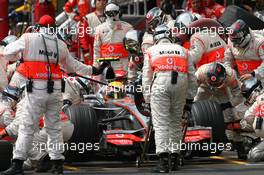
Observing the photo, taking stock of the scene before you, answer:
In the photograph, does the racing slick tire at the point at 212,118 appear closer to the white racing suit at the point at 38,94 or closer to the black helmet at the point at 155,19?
the white racing suit at the point at 38,94

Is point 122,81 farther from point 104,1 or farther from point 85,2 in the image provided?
point 85,2

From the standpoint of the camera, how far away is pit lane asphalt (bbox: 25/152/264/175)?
47.4 ft

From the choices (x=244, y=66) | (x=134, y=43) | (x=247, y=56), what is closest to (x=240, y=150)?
(x=244, y=66)

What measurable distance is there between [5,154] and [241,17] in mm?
7189

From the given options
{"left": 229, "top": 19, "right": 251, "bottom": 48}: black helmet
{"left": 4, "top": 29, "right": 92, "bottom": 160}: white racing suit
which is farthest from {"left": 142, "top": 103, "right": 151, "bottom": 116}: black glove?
{"left": 229, "top": 19, "right": 251, "bottom": 48}: black helmet

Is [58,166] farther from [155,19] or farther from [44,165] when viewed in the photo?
[155,19]

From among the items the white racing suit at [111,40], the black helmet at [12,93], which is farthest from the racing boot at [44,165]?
the white racing suit at [111,40]

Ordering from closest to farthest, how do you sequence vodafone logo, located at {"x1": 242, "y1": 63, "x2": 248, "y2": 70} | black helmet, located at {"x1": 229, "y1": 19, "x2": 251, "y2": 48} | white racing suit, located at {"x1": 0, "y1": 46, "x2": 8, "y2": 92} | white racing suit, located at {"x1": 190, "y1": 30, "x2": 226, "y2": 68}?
white racing suit, located at {"x1": 0, "y1": 46, "x2": 8, "y2": 92} → black helmet, located at {"x1": 229, "y1": 19, "x2": 251, "y2": 48} → white racing suit, located at {"x1": 190, "y1": 30, "x2": 226, "y2": 68} → vodafone logo, located at {"x1": 242, "y1": 63, "x2": 248, "y2": 70}

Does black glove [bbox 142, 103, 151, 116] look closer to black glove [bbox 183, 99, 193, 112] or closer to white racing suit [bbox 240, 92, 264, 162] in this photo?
black glove [bbox 183, 99, 193, 112]

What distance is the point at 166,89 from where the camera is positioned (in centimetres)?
1446

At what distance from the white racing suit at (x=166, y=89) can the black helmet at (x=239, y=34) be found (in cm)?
235

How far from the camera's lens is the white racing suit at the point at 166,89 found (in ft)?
47.4

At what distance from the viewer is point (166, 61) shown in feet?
47.7

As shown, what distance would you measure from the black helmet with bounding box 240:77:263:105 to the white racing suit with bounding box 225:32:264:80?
1.08 metres
